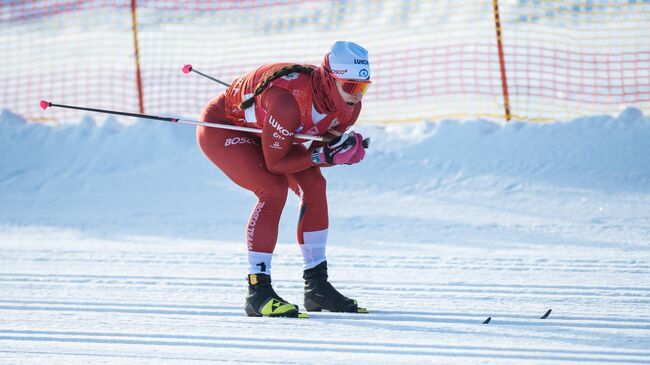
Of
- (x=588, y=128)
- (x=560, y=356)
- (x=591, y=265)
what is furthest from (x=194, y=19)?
(x=560, y=356)

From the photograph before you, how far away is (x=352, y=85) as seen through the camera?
15.8 feet

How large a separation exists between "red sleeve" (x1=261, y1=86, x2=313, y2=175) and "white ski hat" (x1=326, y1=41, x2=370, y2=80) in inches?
11.0

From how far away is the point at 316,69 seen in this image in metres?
4.96

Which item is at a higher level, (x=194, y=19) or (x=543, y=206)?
(x=194, y=19)

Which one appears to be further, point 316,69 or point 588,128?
point 588,128

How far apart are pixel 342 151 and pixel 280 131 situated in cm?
33

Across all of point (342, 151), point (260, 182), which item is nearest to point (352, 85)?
point (342, 151)

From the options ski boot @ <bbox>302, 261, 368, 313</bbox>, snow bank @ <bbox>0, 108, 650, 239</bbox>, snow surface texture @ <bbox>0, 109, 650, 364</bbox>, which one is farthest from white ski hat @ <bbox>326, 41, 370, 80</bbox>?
snow bank @ <bbox>0, 108, 650, 239</bbox>

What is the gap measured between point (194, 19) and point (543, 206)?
13563mm

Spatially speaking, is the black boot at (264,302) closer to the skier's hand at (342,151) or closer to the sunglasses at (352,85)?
the skier's hand at (342,151)

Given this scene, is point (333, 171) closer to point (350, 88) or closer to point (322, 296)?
point (322, 296)

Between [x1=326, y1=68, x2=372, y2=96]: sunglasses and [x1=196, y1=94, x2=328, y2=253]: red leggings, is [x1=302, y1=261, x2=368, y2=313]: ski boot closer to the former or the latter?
[x1=196, y1=94, x2=328, y2=253]: red leggings

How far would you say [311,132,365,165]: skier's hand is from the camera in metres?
4.74

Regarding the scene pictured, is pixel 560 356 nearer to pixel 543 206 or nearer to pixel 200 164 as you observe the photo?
pixel 543 206
